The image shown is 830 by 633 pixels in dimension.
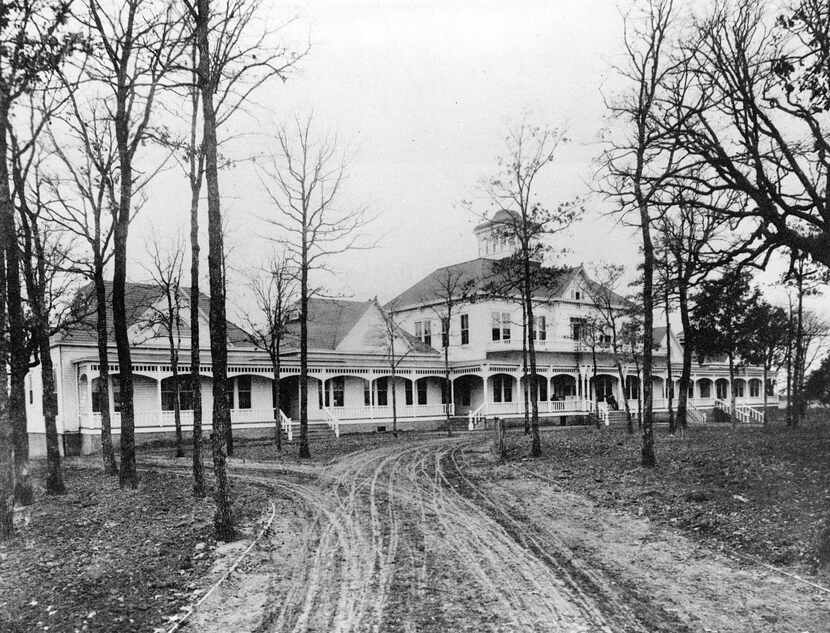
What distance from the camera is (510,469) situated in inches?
695

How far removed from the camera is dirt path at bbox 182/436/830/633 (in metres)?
6.75

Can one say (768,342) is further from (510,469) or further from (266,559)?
(266,559)

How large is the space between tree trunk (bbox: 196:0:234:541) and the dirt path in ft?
3.06

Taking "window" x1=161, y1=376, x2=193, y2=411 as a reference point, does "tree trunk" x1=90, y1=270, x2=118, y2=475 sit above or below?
above

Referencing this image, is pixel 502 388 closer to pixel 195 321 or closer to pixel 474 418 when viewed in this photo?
pixel 474 418

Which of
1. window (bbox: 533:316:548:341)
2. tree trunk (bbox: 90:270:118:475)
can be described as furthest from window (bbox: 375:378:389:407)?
tree trunk (bbox: 90:270:118:475)

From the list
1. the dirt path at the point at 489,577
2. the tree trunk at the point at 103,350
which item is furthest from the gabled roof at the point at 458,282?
the dirt path at the point at 489,577

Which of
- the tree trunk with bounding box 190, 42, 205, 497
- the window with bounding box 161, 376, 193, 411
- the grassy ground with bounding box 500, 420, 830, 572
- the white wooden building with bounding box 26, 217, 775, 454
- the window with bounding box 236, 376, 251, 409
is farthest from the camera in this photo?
the window with bounding box 236, 376, 251, 409

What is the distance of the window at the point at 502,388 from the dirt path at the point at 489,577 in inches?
1084

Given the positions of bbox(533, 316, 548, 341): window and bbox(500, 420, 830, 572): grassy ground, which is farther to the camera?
bbox(533, 316, 548, 341): window

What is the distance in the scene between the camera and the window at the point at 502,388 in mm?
40812

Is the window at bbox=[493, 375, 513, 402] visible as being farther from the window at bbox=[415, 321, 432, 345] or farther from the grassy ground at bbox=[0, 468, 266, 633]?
the grassy ground at bbox=[0, 468, 266, 633]

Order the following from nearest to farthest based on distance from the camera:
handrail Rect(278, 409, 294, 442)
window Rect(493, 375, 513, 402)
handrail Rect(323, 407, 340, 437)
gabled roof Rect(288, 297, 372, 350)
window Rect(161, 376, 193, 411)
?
window Rect(161, 376, 193, 411)
handrail Rect(278, 409, 294, 442)
handrail Rect(323, 407, 340, 437)
gabled roof Rect(288, 297, 372, 350)
window Rect(493, 375, 513, 402)

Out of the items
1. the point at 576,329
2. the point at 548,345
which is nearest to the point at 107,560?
the point at 548,345
